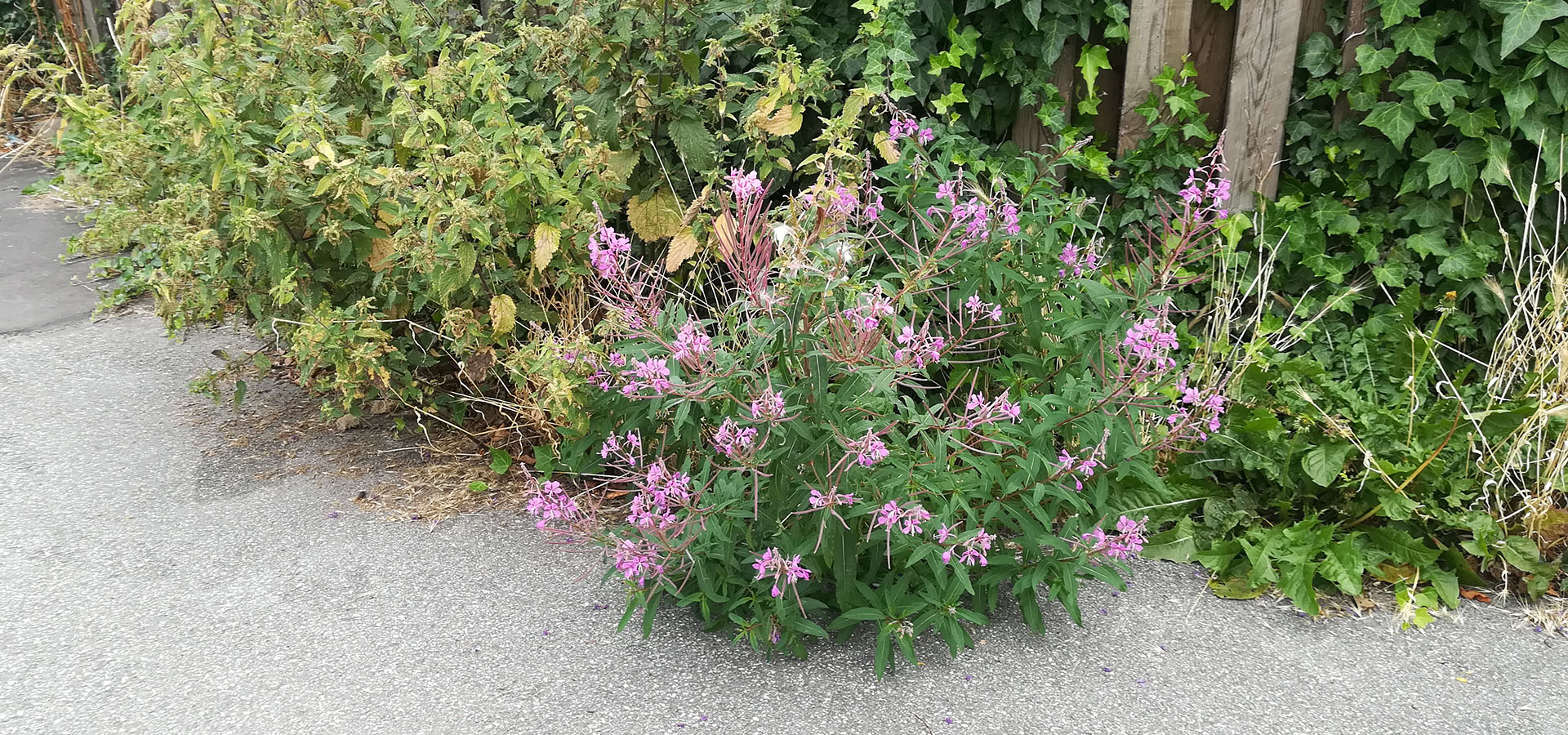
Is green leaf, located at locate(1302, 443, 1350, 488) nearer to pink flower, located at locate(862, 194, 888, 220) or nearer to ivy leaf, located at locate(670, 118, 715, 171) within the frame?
pink flower, located at locate(862, 194, 888, 220)

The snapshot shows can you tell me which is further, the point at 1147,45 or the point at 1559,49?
the point at 1147,45

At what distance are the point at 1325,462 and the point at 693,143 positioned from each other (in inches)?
86.6

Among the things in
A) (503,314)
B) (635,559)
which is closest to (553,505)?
(635,559)

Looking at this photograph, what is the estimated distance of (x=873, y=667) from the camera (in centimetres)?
255

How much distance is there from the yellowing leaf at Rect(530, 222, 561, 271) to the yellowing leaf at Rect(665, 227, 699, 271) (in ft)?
1.18

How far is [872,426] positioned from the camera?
2.23 metres

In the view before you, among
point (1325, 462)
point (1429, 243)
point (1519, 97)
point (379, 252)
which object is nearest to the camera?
point (1325, 462)

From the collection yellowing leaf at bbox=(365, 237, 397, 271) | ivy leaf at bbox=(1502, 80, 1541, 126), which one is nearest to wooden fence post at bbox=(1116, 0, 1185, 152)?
ivy leaf at bbox=(1502, 80, 1541, 126)

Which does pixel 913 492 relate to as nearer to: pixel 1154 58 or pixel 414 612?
pixel 414 612

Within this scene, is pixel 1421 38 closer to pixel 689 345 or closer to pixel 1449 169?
pixel 1449 169

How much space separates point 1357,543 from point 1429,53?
4.90 ft

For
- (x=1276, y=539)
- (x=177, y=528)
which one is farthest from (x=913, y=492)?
(x=177, y=528)

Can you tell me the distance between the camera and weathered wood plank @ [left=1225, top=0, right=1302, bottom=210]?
A: 3357 mm

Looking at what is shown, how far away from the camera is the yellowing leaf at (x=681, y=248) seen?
11.0 feet
